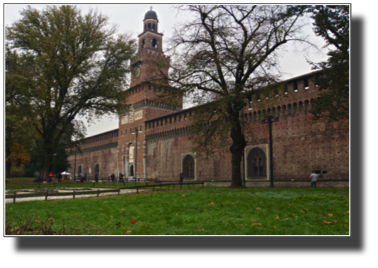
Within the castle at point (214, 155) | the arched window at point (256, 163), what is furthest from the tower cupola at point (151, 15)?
the arched window at point (256, 163)

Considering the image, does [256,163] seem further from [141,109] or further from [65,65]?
[141,109]

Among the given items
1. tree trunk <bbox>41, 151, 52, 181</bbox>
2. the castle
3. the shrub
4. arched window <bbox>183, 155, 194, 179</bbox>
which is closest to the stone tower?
the castle

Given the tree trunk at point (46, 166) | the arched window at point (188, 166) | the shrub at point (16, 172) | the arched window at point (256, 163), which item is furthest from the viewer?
the shrub at point (16, 172)

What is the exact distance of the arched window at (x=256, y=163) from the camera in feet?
88.9

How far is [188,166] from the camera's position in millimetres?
35969

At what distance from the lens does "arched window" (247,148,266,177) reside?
2711cm

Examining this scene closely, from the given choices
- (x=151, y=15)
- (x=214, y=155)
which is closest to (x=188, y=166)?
(x=214, y=155)

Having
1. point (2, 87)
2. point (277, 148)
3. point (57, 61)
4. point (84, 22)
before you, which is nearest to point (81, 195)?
point (2, 87)

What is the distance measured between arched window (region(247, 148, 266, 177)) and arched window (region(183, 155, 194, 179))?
→ 29.3ft

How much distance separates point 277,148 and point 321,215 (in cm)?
1827

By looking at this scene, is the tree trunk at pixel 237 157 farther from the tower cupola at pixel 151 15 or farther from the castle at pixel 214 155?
the tower cupola at pixel 151 15

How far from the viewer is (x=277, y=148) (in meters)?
25.6

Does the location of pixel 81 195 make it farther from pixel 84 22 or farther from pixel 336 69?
pixel 84 22

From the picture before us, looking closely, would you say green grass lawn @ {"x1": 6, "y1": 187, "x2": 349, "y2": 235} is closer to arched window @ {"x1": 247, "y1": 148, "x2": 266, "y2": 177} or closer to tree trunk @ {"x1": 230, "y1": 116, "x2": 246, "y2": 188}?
tree trunk @ {"x1": 230, "y1": 116, "x2": 246, "y2": 188}
